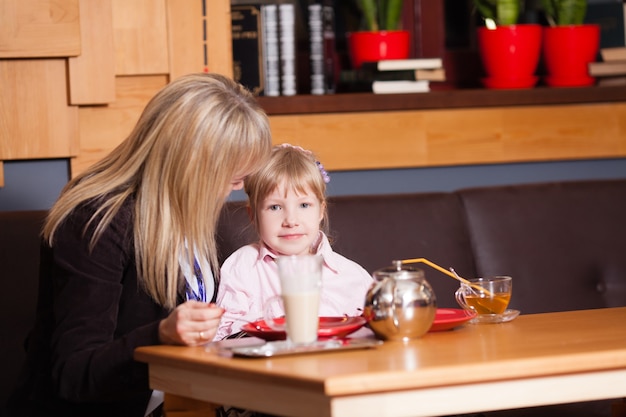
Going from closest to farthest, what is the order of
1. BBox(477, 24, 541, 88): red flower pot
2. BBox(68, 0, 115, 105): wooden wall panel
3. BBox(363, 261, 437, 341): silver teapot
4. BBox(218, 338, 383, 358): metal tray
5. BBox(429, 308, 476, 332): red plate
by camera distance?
BBox(218, 338, 383, 358): metal tray
BBox(363, 261, 437, 341): silver teapot
BBox(429, 308, 476, 332): red plate
BBox(68, 0, 115, 105): wooden wall panel
BBox(477, 24, 541, 88): red flower pot

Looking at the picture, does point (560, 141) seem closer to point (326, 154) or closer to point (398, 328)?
point (326, 154)

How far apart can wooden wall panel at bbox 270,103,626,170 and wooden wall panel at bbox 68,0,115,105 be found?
0.49 metres

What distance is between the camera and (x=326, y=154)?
9.57ft

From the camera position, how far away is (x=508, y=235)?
269 centimetres

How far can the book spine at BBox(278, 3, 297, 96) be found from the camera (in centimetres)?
298

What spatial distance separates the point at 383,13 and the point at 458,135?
0.44 m

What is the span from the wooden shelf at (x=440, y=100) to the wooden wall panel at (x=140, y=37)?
32 centimetres

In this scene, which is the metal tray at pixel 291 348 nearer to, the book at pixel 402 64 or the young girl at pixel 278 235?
the young girl at pixel 278 235

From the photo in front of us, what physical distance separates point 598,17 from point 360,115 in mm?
975

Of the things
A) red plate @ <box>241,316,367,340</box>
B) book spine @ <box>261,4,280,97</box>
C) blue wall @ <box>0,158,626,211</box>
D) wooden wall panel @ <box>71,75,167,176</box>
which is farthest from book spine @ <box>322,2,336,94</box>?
red plate @ <box>241,316,367,340</box>

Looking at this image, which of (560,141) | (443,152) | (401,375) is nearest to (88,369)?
(401,375)

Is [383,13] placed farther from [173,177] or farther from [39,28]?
[173,177]

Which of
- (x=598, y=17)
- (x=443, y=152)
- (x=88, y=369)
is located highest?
(x=598, y=17)

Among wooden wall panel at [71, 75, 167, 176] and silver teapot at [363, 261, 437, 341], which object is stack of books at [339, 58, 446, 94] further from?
silver teapot at [363, 261, 437, 341]
